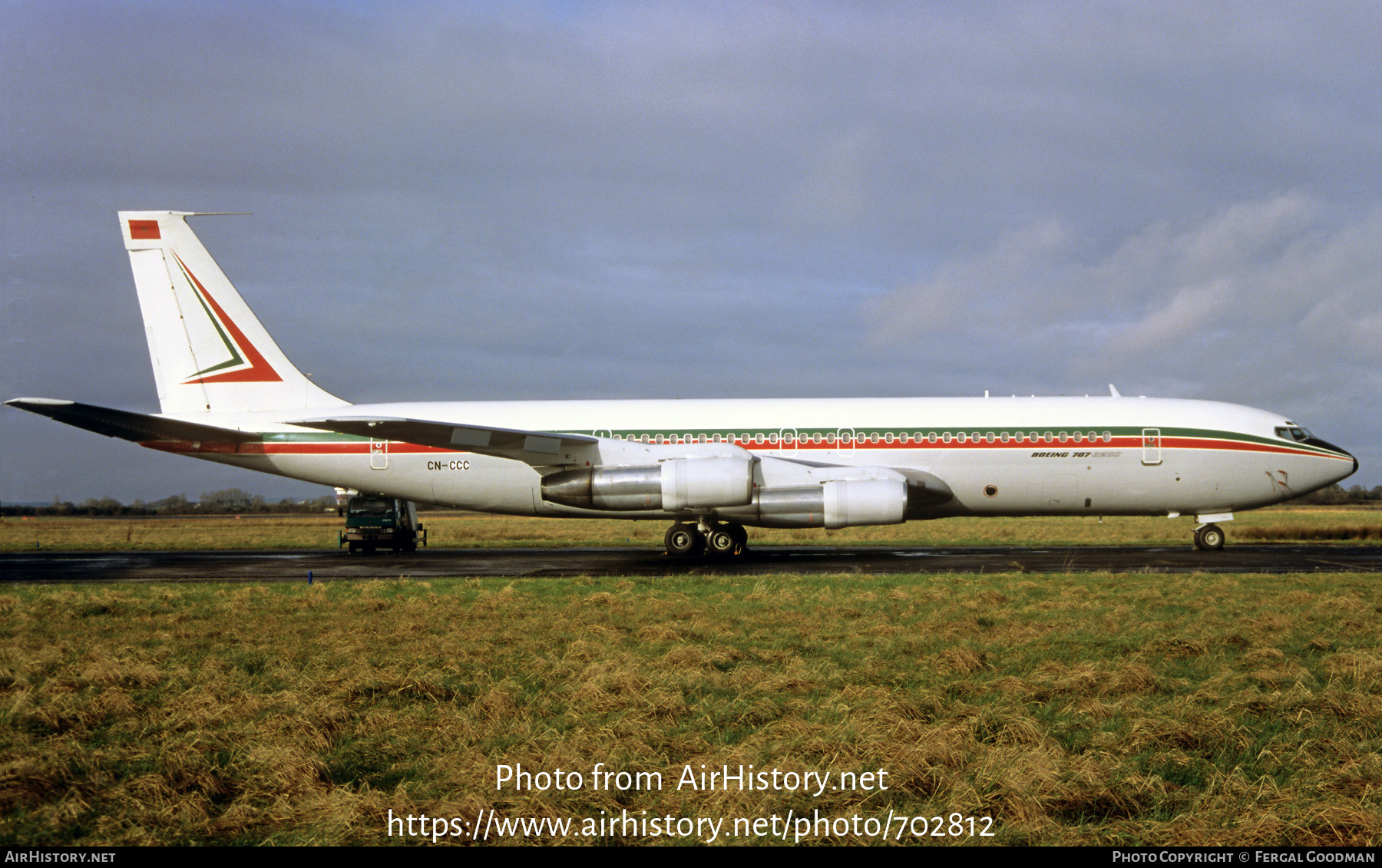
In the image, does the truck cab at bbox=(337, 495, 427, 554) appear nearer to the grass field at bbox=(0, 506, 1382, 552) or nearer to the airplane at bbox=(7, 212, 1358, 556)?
the grass field at bbox=(0, 506, 1382, 552)

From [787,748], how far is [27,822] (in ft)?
14.5

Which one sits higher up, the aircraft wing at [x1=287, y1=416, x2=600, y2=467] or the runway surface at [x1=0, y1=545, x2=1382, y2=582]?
the aircraft wing at [x1=287, y1=416, x2=600, y2=467]

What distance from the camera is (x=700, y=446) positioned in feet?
77.9

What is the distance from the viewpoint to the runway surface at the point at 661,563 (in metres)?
19.1

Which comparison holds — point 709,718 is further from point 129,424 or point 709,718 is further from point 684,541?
point 129,424

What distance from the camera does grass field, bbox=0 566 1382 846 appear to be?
512 cm

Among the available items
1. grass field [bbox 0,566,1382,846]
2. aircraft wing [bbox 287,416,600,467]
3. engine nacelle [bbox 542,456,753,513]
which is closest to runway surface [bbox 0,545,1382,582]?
engine nacelle [bbox 542,456,753,513]

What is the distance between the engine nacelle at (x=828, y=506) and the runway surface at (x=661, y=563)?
0.99 meters

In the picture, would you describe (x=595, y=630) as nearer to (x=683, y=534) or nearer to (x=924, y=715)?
(x=924, y=715)

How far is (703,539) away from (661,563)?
1842 millimetres

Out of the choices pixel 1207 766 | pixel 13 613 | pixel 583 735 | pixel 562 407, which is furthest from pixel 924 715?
pixel 562 407

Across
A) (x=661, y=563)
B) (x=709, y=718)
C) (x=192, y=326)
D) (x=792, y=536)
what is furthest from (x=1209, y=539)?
(x=192, y=326)

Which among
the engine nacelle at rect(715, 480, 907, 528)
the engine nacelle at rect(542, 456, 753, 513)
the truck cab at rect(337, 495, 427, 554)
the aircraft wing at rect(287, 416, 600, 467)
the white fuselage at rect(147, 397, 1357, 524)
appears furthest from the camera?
the truck cab at rect(337, 495, 427, 554)

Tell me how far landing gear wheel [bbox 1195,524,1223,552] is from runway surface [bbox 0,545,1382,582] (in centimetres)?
31
